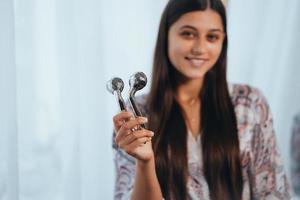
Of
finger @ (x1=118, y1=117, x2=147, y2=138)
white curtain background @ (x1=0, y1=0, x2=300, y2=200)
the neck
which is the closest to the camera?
finger @ (x1=118, y1=117, x2=147, y2=138)

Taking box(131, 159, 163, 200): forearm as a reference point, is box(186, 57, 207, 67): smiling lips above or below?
above

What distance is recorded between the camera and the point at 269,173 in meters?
0.69

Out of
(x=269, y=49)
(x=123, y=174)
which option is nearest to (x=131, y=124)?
(x=123, y=174)

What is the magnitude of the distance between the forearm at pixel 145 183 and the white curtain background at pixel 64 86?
0.15 metres

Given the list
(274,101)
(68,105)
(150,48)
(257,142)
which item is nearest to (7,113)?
(68,105)

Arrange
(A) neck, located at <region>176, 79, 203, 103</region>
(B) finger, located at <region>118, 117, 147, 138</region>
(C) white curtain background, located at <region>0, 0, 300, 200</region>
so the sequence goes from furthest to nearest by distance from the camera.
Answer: (A) neck, located at <region>176, 79, 203, 103</region>
(C) white curtain background, located at <region>0, 0, 300, 200</region>
(B) finger, located at <region>118, 117, 147, 138</region>

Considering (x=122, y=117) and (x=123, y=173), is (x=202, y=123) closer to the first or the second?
(x=123, y=173)

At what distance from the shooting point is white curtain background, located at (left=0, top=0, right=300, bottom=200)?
617 mm

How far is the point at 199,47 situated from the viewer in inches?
25.0

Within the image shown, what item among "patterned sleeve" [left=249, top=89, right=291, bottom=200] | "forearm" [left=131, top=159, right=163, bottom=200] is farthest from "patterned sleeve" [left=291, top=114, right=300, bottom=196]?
"forearm" [left=131, top=159, right=163, bottom=200]

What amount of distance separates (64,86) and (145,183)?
206 mm

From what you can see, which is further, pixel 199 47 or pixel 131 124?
pixel 199 47

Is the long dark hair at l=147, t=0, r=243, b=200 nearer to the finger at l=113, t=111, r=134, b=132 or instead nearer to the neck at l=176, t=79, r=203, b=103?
the neck at l=176, t=79, r=203, b=103

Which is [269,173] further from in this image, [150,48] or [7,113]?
[7,113]
